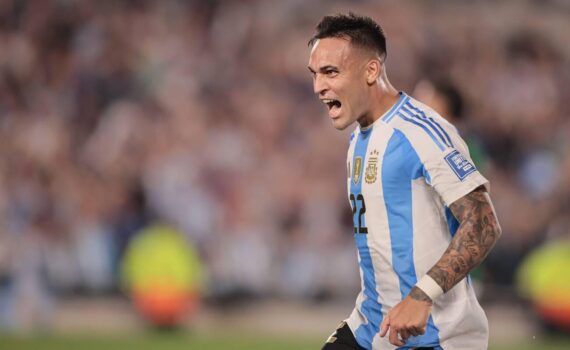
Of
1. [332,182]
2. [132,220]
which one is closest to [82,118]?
[132,220]

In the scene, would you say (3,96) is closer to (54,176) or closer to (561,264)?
(54,176)

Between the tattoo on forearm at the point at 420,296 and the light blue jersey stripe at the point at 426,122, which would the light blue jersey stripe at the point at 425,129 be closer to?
the light blue jersey stripe at the point at 426,122

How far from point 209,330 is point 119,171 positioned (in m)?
2.37

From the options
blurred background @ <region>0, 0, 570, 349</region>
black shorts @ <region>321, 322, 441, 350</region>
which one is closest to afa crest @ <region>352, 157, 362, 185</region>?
black shorts @ <region>321, 322, 441, 350</region>

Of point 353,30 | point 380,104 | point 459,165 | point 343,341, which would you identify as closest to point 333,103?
point 380,104

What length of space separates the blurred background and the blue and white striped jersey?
5983 mm

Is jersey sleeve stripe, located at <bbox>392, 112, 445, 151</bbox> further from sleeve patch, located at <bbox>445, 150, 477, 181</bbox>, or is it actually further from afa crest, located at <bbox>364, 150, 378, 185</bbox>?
afa crest, located at <bbox>364, 150, 378, 185</bbox>

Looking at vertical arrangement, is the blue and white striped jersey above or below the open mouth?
below

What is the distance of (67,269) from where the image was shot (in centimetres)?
1195

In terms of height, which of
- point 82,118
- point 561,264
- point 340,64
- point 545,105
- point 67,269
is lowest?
point 340,64

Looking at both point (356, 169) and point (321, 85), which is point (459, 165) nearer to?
point (356, 169)

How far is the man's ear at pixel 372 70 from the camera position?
4277 mm

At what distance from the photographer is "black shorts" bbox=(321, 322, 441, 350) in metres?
4.43

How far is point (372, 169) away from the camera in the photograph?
4199 millimetres
